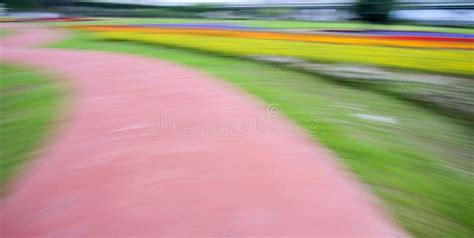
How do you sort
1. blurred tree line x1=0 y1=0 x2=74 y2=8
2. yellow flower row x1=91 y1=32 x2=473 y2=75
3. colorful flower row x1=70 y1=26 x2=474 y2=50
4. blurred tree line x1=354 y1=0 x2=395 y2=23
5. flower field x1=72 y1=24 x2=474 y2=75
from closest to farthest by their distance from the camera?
yellow flower row x1=91 y1=32 x2=473 y2=75, flower field x1=72 y1=24 x2=474 y2=75, colorful flower row x1=70 y1=26 x2=474 y2=50, blurred tree line x1=0 y1=0 x2=74 y2=8, blurred tree line x1=354 y1=0 x2=395 y2=23

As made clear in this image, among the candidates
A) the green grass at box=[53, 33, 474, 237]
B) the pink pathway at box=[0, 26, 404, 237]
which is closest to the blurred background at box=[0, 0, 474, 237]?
the green grass at box=[53, 33, 474, 237]

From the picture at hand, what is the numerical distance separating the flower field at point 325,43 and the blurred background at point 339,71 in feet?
0.05

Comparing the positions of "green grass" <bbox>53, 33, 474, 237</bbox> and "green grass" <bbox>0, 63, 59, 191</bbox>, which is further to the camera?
"green grass" <bbox>0, 63, 59, 191</bbox>

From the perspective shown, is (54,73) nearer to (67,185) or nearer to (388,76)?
(67,185)

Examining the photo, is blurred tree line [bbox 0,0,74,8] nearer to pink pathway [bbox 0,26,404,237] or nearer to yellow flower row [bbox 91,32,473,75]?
yellow flower row [bbox 91,32,473,75]

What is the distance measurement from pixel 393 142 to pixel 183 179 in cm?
143

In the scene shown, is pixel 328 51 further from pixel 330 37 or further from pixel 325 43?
pixel 330 37

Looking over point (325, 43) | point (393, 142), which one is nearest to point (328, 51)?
point (325, 43)

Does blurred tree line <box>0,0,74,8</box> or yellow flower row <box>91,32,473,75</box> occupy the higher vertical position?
blurred tree line <box>0,0,74,8</box>

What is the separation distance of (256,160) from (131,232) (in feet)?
2.92

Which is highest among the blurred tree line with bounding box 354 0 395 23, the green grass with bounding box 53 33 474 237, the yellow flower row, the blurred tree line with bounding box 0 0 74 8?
the blurred tree line with bounding box 0 0 74 8

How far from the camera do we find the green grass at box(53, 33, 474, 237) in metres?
2.00

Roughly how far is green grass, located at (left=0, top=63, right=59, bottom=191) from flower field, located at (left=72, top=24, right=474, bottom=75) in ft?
7.74

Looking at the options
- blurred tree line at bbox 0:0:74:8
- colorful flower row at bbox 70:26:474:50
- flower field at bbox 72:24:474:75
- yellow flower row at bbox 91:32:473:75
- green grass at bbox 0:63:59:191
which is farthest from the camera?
blurred tree line at bbox 0:0:74:8
